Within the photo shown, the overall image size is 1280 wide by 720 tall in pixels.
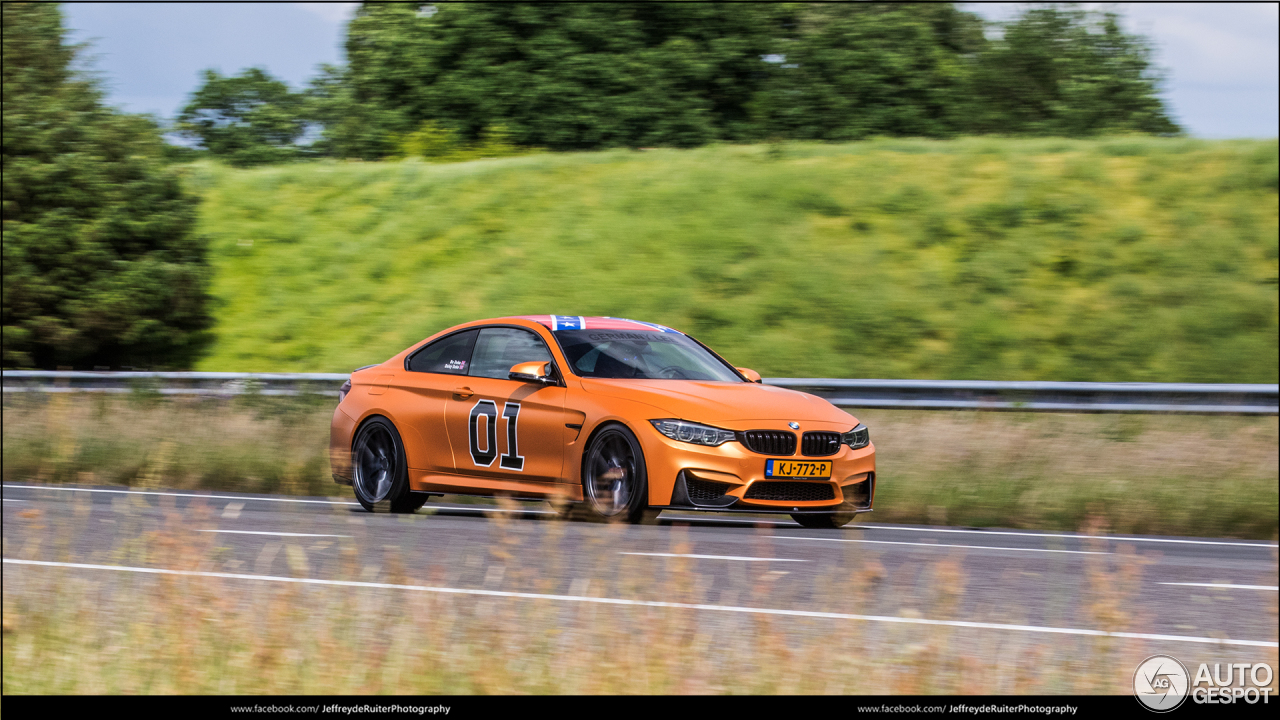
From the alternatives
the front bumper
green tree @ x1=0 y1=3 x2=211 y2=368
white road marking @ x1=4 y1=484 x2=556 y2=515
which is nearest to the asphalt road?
white road marking @ x1=4 y1=484 x2=556 y2=515

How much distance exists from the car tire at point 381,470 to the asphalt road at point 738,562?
0.81ft

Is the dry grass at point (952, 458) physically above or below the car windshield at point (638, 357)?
below

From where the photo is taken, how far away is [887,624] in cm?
665

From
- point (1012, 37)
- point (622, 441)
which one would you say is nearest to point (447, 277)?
point (622, 441)

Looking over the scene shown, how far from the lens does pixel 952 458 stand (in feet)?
47.4

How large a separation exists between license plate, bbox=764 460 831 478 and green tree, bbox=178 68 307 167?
38179mm

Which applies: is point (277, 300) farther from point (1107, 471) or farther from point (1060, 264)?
point (1107, 471)

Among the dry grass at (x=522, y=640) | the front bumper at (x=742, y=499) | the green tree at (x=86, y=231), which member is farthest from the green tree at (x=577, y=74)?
the dry grass at (x=522, y=640)

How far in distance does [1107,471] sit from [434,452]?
668 centimetres

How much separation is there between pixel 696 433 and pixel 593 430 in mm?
830

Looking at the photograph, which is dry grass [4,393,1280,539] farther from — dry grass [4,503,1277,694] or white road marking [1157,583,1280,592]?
dry grass [4,503,1277,694]

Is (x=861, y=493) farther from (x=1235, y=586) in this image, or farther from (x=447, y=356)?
(x=447, y=356)

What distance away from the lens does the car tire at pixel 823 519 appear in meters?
11.3

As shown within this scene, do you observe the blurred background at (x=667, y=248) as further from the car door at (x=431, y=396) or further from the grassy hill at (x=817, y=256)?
the car door at (x=431, y=396)
